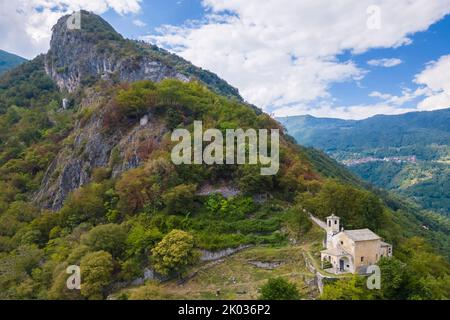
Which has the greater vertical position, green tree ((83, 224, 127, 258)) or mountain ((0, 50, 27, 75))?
mountain ((0, 50, 27, 75))

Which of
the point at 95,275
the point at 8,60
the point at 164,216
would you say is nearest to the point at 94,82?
the point at 164,216

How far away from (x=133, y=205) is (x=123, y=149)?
1424cm

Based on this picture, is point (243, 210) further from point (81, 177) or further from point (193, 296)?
point (81, 177)

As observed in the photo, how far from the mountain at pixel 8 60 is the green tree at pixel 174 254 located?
17105cm

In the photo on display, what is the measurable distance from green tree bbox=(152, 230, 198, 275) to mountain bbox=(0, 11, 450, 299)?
0.28 feet

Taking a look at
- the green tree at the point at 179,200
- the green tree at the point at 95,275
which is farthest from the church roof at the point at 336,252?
the green tree at the point at 95,275

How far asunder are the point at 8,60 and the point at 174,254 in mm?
187439

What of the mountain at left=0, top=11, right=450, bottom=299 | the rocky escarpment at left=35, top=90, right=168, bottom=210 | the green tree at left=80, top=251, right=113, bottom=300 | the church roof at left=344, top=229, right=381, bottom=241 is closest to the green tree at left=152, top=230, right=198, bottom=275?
the mountain at left=0, top=11, right=450, bottom=299

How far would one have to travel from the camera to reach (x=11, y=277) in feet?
104

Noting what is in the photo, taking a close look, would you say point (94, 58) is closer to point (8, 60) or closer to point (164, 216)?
point (164, 216)

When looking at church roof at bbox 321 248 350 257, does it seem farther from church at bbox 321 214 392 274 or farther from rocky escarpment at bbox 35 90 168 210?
rocky escarpment at bbox 35 90 168 210

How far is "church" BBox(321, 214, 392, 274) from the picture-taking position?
25938 millimetres

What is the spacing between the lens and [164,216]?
34.2 m
